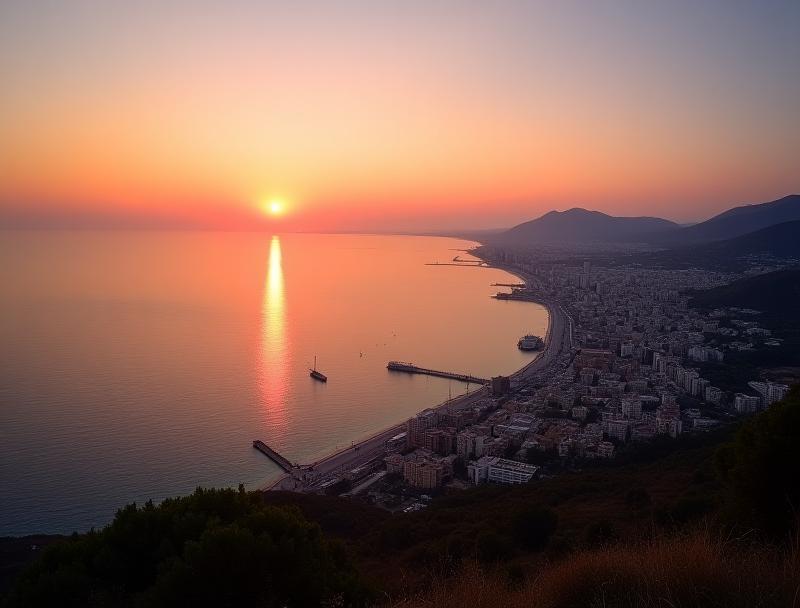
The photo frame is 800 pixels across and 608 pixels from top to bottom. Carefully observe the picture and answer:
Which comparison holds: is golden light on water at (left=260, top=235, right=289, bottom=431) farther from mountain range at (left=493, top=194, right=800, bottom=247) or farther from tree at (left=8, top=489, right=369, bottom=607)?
mountain range at (left=493, top=194, right=800, bottom=247)

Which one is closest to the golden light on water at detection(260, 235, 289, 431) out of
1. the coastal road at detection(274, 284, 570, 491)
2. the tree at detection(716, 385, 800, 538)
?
the coastal road at detection(274, 284, 570, 491)

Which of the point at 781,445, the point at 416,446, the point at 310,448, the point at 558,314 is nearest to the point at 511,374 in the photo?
the point at 416,446

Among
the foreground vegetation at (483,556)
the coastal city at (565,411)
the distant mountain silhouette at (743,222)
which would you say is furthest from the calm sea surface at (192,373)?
the distant mountain silhouette at (743,222)

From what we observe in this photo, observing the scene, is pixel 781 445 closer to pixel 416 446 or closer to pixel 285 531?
pixel 285 531

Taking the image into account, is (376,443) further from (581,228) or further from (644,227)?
(644,227)

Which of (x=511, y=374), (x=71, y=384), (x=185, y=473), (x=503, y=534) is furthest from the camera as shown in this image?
(x=511, y=374)
